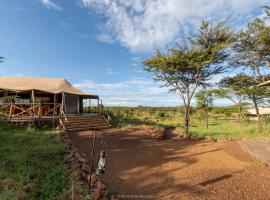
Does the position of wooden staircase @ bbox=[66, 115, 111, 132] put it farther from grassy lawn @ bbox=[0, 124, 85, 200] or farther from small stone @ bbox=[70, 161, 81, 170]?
small stone @ bbox=[70, 161, 81, 170]

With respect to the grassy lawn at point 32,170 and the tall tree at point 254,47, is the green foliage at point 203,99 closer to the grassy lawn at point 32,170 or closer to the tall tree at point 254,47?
the tall tree at point 254,47

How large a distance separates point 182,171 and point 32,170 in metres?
4.89

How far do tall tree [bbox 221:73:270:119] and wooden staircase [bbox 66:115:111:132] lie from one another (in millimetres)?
14927

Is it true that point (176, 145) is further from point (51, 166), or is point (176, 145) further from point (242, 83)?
point (242, 83)

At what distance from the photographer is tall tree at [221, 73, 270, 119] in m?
26.2

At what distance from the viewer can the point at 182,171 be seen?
29.3 feet

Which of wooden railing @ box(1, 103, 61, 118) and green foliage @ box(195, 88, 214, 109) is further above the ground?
green foliage @ box(195, 88, 214, 109)

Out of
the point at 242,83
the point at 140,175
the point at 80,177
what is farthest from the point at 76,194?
the point at 242,83

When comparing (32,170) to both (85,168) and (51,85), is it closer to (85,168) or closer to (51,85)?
(85,168)

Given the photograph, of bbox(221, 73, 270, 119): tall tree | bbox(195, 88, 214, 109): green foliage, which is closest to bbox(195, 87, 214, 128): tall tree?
bbox(195, 88, 214, 109): green foliage

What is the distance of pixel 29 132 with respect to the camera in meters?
15.1

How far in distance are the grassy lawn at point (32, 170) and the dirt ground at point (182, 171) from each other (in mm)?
1399

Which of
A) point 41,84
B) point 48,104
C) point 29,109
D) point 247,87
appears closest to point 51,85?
point 41,84

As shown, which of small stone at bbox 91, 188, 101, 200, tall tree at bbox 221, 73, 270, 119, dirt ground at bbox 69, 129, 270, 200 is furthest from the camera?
tall tree at bbox 221, 73, 270, 119
